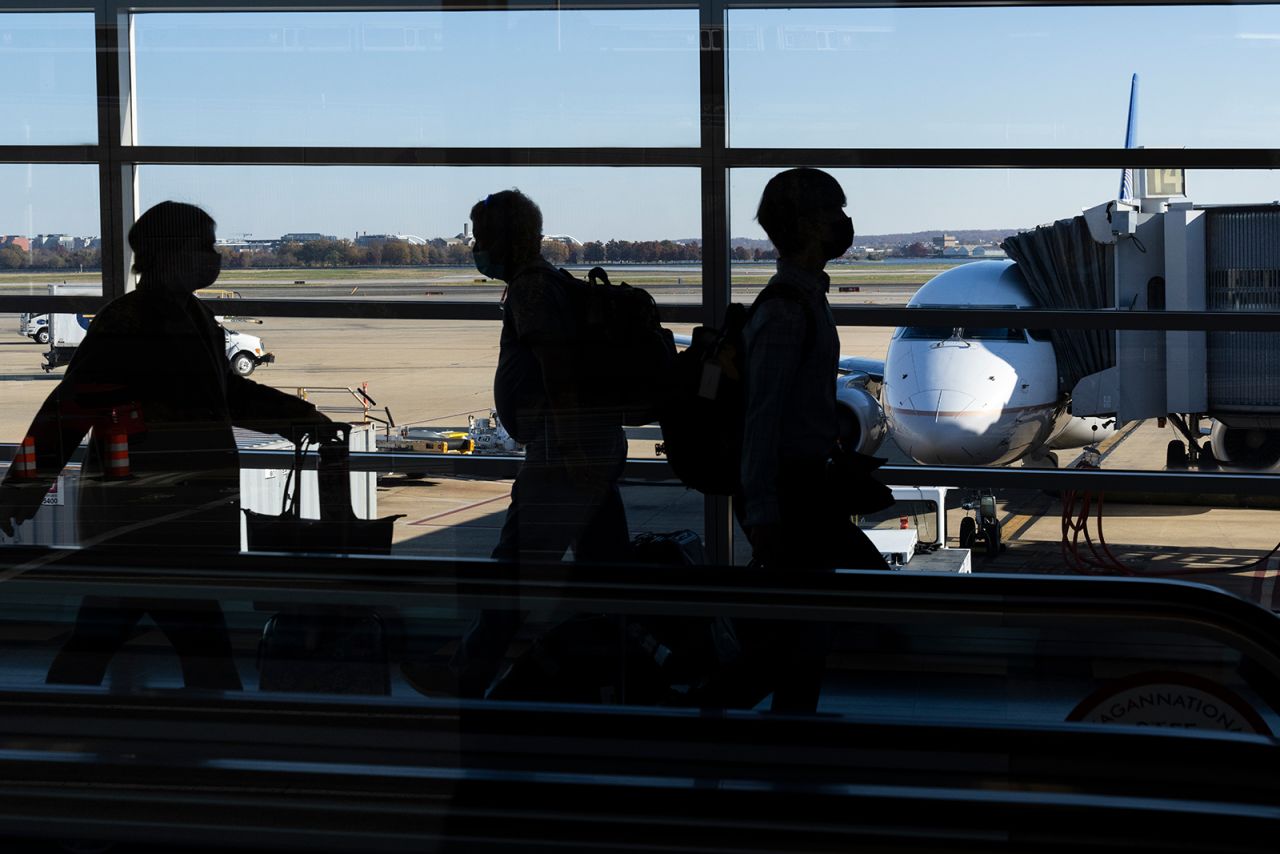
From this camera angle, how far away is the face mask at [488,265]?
265 centimetres

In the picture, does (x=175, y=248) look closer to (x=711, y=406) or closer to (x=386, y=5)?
(x=386, y=5)

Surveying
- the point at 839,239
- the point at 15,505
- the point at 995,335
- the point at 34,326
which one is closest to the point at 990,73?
the point at 839,239

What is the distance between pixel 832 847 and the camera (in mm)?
1604

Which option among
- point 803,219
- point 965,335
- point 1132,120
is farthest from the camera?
point 965,335

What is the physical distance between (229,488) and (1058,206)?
2123 millimetres

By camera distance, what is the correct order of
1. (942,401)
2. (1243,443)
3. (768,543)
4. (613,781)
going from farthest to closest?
(942,401)
(1243,443)
(768,543)
(613,781)

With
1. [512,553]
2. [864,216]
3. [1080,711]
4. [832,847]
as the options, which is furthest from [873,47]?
[832,847]

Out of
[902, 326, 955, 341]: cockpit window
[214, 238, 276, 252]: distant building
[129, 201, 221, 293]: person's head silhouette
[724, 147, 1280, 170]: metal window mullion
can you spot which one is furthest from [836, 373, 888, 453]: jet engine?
[902, 326, 955, 341]: cockpit window

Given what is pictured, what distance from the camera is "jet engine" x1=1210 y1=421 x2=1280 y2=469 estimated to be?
3.63 m

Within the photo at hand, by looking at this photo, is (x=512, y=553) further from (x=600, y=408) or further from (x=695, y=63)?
(x=695, y=63)

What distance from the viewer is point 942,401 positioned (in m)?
8.32

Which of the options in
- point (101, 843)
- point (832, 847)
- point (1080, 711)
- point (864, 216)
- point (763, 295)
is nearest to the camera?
point (832, 847)

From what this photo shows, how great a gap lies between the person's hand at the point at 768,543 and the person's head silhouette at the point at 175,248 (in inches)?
45.9

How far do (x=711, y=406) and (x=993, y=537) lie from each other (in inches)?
49.1
